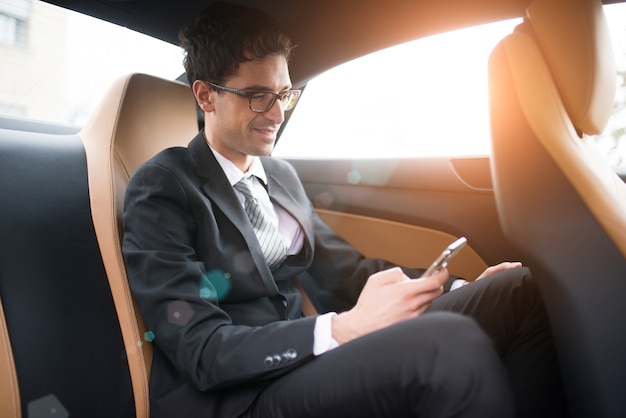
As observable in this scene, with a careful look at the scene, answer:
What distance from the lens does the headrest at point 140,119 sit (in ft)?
4.13

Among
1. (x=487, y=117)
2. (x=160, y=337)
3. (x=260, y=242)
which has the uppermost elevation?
(x=487, y=117)

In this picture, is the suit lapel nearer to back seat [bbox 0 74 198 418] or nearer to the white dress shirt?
the white dress shirt

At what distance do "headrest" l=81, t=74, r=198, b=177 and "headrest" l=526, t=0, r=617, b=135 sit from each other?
980mm

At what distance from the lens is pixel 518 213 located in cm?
96

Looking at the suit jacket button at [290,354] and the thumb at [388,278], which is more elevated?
the thumb at [388,278]

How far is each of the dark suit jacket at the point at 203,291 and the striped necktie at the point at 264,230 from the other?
6cm

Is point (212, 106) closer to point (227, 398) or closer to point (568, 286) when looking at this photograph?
point (227, 398)

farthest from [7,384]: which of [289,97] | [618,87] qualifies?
[618,87]

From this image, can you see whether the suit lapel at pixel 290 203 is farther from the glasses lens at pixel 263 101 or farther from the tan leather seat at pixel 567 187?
the tan leather seat at pixel 567 187

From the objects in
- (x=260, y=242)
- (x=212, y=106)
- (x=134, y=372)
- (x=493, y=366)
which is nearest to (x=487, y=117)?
(x=493, y=366)

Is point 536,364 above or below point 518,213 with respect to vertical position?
below

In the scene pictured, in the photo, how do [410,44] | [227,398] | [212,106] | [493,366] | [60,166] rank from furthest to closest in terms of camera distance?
[410,44] → [212,106] → [60,166] → [227,398] → [493,366]

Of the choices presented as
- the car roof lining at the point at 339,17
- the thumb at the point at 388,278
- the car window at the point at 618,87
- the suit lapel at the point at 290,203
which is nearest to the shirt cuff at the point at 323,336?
the thumb at the point at 388,278

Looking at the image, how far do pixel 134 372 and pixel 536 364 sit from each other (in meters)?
0.90
